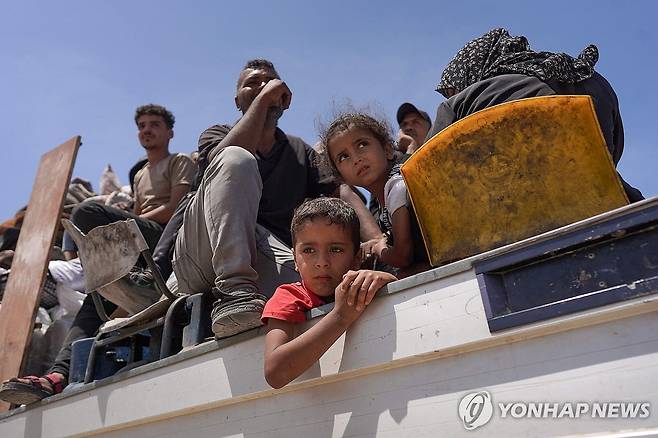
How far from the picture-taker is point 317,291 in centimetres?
222

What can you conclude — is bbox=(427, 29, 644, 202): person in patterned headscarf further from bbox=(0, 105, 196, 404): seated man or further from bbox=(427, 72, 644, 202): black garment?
bbox=(0, 105, 196, 404): seated man

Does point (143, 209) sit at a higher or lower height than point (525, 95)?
higher

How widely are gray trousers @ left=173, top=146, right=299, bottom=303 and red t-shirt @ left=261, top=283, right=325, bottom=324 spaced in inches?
9.4

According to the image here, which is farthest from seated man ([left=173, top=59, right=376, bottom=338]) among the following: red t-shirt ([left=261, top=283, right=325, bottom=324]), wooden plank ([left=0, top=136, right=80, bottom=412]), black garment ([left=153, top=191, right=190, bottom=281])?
wooden plank ([left=0, top=136, right=80, bottom=412])

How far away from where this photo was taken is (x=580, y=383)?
1.45 m

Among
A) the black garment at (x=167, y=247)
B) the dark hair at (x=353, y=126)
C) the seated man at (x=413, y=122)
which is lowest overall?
the black garment at (x=167, y=247)

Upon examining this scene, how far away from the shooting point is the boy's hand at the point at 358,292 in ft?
6.17

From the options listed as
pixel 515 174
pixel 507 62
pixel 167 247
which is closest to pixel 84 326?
pixel 167 247

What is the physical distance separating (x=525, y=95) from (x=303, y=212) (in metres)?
0.84

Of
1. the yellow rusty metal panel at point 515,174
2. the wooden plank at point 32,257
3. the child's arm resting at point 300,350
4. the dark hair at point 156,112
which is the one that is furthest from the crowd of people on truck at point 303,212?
the dark hair at point 156,112

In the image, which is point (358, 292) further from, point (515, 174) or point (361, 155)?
point (361, 155)

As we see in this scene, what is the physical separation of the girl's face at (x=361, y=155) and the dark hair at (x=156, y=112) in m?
2.58

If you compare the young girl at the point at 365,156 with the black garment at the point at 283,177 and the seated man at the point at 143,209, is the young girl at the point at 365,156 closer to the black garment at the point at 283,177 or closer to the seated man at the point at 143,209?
the black garment at the point at 283,177

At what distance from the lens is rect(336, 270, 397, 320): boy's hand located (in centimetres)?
188
